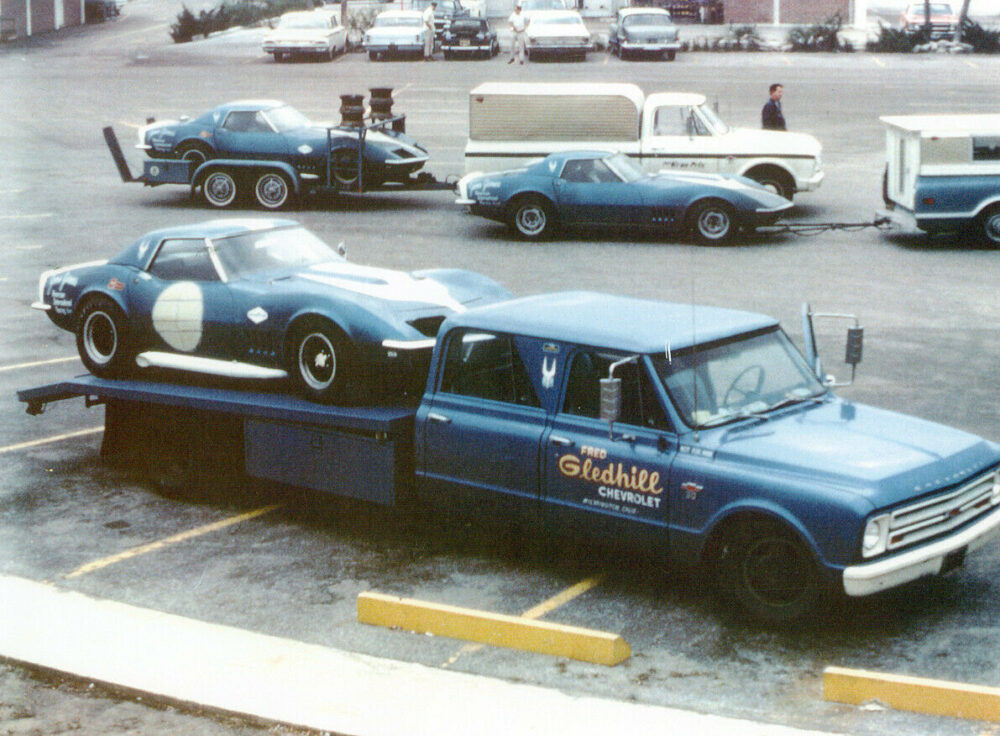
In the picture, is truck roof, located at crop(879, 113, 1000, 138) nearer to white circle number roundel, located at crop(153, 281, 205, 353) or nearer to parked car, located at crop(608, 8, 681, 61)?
white circle number roundel, located at crop(153, 281, 205, 353)

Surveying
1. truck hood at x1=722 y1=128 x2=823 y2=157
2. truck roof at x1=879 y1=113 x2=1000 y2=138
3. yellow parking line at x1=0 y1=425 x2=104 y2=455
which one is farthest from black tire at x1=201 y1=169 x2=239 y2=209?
yellow parking line at x1=0 y1=425 x2=104 y2=455

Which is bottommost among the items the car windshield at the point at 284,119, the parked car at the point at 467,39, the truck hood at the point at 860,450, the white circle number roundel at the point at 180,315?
the truck hood at the point at 860,450

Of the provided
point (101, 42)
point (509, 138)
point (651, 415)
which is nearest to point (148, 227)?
point (509, 138)

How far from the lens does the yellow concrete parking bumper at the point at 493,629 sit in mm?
6879

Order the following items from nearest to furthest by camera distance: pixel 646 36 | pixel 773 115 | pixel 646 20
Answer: pixel 773 115 → pixel 646 36 → pixel 646 20

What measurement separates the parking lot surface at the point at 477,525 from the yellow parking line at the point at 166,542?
2 cm

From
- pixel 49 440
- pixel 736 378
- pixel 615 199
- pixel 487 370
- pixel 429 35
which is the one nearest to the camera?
pixel 736 378

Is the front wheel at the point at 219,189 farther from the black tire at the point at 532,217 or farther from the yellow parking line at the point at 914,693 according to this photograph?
the yellow parking line at the point at 914,693

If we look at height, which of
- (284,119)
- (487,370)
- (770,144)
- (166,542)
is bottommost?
(166,542)

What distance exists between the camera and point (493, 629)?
23.4 feet

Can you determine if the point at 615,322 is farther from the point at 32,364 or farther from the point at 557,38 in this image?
the point at 557,38

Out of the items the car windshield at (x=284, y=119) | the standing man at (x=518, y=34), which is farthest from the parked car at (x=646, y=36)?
the car windshield at (x=284, y=119)

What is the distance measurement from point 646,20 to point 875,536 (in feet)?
124

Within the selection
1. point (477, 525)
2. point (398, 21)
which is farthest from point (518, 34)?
point (477, 525)
